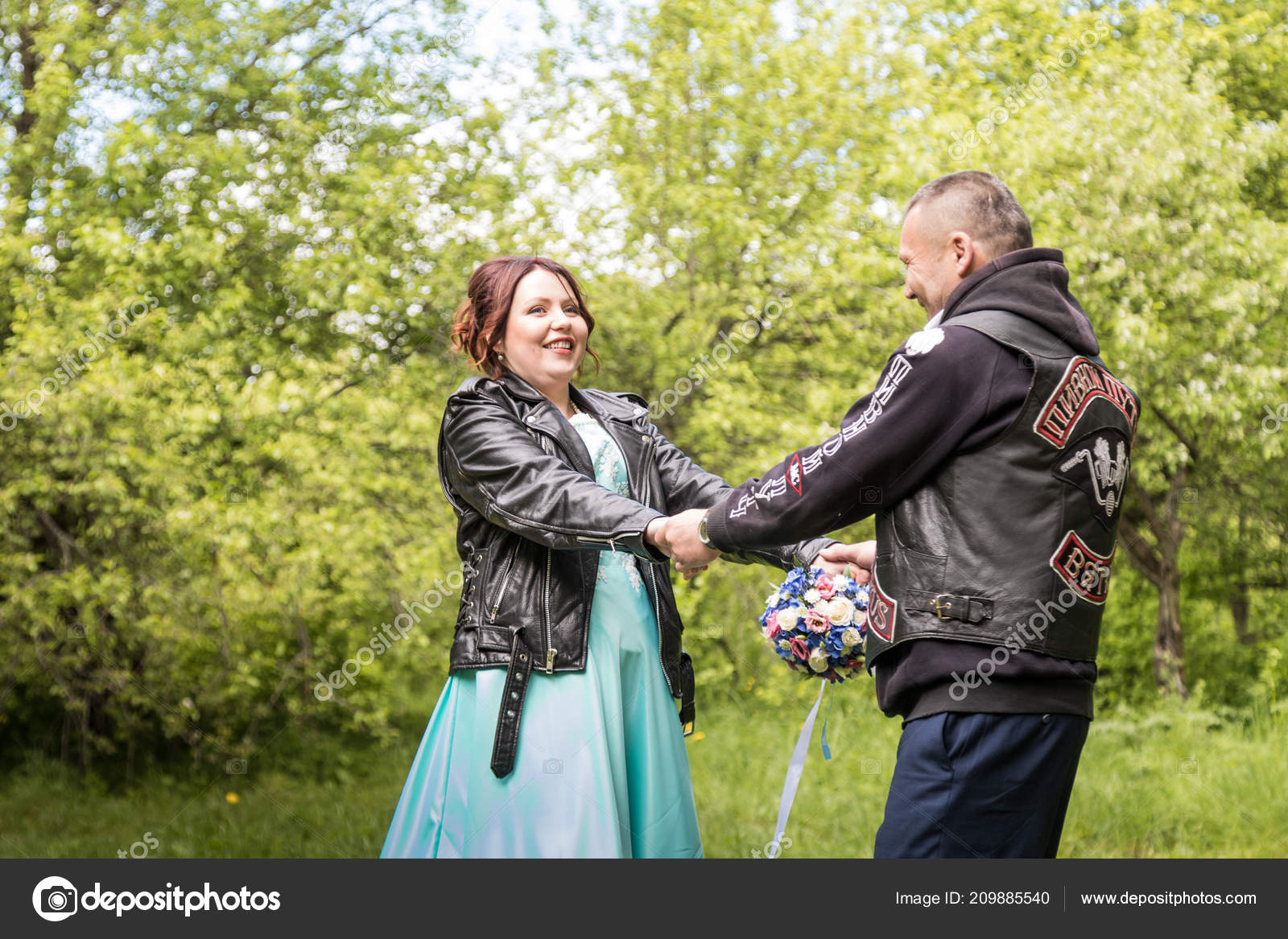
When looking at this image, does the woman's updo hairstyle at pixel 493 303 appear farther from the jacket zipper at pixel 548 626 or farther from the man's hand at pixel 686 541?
the man's hand at pixel 686 541

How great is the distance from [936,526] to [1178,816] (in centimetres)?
522

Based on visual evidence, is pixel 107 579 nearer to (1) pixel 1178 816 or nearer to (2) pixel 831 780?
(2) pixel 831 780

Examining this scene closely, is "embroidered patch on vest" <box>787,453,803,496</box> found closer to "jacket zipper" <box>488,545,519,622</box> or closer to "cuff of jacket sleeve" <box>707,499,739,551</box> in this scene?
"cuff of jacket sleeve" <box>707,499,739,551</box>

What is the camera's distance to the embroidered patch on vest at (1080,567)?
7.39 ft

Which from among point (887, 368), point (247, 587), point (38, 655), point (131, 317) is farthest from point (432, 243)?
point (887, 368)

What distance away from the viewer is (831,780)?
23.7 feet

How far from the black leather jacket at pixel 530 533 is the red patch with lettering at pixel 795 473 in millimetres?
360

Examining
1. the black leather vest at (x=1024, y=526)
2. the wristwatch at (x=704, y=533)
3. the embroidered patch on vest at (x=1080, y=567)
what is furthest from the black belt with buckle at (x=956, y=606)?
the wristwatch at (x=704, y=533)

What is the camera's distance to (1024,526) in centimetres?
224

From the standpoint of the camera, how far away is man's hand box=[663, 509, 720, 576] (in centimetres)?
270

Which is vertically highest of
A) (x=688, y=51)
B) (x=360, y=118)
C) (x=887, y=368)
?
(x=688, y=51)

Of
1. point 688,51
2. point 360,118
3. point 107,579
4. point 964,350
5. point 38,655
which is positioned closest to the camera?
point 964,350
